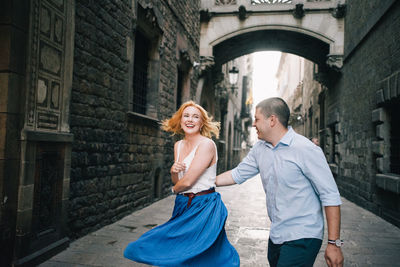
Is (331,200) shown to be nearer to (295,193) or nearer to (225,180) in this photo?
(295,193)

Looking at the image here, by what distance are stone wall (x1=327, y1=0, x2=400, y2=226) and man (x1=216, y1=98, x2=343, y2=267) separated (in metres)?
4.61

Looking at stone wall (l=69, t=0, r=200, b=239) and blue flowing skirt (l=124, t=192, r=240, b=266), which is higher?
stone wall (l=69, t=0, r=200, b=239)

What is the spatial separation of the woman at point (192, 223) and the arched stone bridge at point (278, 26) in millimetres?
9409

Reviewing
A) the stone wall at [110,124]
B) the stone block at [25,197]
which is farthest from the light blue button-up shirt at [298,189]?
the stone wall at [110,124]

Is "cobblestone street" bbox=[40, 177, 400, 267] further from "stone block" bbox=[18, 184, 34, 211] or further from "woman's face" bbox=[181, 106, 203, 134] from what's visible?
"woman's face" bbox=[181, 106, 203, 134]

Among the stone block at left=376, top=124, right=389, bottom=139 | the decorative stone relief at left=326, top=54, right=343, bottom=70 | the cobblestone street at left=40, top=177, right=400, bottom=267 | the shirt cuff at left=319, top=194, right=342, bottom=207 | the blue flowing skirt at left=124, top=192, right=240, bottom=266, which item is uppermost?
the decorative stone relief at left=326, top=54, right=343, bottom=70

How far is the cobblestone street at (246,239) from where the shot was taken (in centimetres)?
370

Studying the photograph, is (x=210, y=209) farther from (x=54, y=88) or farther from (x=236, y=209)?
(x=236, y=209)

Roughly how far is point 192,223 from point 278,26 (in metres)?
10.4

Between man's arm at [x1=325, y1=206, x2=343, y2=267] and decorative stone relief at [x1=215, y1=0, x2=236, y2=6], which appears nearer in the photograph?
man's arm at [x1=325, y1=206, x2=343, y2=267]

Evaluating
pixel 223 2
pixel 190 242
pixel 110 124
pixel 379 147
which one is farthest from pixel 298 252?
pixel 223 2

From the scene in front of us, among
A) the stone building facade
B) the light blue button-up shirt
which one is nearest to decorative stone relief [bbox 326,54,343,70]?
the stone building facade

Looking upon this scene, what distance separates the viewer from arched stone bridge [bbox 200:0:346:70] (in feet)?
35.1

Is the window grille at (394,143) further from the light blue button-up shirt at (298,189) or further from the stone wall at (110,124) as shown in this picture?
the light blue button-up shirt at (298,189)
